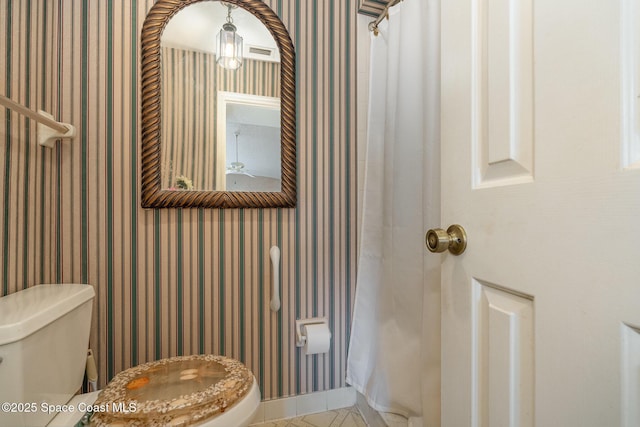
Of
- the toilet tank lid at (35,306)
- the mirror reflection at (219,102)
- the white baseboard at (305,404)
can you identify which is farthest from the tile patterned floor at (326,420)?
the mirror reflection at (219,102)

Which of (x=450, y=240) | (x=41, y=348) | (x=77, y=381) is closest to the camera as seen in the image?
(x=450, y=240)

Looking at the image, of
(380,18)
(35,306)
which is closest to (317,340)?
(35,306)

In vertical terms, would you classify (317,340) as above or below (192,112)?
below

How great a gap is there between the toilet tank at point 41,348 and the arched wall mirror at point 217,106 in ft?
1.31

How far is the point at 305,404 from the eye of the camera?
4.18ft

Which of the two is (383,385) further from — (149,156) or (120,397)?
(149,156)

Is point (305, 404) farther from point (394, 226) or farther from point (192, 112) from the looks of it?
point (192, 112)

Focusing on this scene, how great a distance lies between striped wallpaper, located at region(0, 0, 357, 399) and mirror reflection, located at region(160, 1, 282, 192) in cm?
11

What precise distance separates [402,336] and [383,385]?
24cm

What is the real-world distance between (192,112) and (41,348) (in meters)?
0.86

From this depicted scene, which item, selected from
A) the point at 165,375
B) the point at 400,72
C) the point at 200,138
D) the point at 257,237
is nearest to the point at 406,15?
the point at 400,72

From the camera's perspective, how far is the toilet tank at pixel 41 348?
63 cm

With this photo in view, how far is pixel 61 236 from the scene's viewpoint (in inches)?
40.8

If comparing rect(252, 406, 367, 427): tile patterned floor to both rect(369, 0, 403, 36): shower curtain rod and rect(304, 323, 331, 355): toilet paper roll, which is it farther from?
rect(369, 0, 403, 36): shower curtain rod
